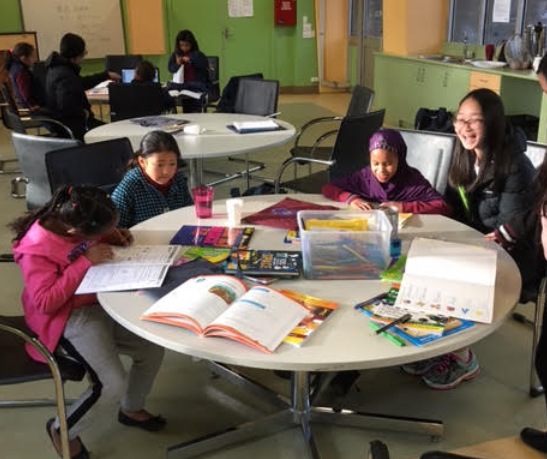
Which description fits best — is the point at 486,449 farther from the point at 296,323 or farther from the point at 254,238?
the point at 254,238

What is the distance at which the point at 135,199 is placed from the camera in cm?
250

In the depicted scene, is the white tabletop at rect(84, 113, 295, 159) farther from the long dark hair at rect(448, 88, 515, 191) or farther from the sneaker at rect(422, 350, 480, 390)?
the sneaker at rect(422, 350, 480, 390)

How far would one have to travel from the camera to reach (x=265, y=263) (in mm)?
1839

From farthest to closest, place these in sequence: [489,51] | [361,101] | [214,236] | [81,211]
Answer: [489,51]
[361,101]
[214,236]
[81,211]

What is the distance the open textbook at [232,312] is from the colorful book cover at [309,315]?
15mm

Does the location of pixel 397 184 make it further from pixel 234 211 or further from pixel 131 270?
pixel 131 270

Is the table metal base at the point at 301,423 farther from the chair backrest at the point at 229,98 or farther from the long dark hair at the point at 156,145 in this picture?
the chair backrest at the point at 229,98

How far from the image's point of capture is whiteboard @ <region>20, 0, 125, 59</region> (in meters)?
8.48

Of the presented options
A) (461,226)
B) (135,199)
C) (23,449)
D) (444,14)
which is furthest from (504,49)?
(23,449)

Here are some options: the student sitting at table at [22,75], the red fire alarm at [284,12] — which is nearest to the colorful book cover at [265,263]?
the student sitting at table at [22,75]

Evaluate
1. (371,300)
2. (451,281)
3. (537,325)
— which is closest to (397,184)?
(537,325)

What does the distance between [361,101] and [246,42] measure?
19.1 feet

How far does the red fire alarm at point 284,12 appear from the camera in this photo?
382 inches

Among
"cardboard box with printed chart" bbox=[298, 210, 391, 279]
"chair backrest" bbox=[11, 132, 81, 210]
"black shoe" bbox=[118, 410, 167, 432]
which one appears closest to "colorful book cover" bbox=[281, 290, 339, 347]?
"cardboard box with printed chart" bbox=[298, 210, 391, 279]
